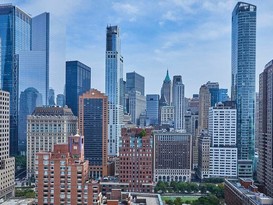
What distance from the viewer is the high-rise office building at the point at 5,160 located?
38.1m

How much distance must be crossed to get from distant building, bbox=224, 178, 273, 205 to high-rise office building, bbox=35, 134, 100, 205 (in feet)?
42.9

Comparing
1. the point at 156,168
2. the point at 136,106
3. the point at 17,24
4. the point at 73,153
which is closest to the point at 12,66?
the point at 17,24

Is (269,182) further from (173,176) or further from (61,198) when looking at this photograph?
(173,176)

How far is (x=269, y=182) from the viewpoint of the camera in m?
37.1

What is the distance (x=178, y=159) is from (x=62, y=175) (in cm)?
4467

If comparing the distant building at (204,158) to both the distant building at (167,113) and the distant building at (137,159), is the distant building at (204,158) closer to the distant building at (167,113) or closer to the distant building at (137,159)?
the distant building at (137,159)

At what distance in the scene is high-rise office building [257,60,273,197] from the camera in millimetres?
37875

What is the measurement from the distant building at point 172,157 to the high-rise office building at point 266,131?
23.1 metres

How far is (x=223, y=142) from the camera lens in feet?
213

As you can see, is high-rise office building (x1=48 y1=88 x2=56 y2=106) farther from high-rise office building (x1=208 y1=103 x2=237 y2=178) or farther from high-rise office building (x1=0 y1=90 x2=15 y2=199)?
high-rise office building (x1=0 y1=90 x2=15 y2=199)

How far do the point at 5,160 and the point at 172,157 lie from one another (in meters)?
34.3

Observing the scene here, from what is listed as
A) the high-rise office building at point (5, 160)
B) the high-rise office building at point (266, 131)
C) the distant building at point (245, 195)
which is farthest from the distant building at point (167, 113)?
the high-rise office building at point (5, 160)

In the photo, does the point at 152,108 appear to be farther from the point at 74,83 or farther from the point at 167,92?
the point at 74,83

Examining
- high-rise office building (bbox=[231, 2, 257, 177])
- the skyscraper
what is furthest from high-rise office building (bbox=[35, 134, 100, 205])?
the skyscraper
